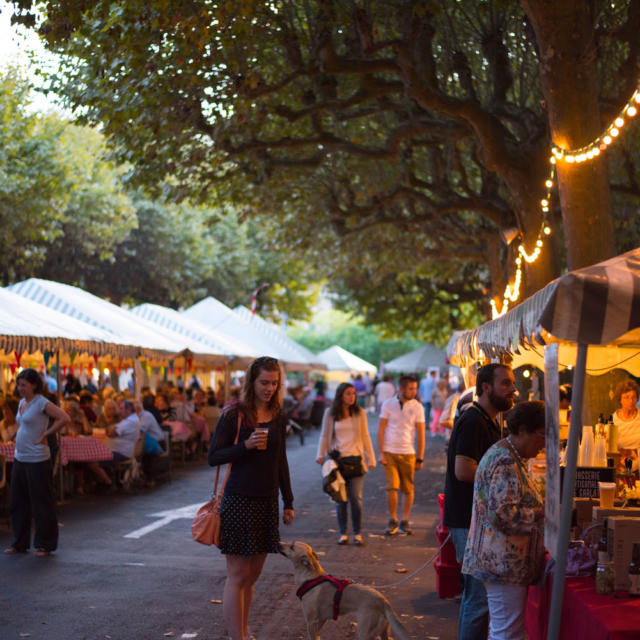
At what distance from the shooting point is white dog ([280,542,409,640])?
5.41 meters

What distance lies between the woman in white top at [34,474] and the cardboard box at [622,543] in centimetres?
649

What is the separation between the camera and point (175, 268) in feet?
132

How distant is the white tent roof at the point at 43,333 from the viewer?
12.4 metres

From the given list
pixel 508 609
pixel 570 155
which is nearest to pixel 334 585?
pixel 508 609

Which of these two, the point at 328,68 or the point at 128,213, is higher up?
the point at 128,213

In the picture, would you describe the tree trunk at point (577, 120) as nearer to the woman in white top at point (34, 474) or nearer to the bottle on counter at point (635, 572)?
the bottle on counter at point (635, 572)

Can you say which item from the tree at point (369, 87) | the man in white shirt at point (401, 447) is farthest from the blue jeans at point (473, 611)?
the man in white shirt at point (401, 447)

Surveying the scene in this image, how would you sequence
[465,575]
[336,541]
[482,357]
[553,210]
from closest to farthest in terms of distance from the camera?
1. [465,575]
2. [482,357]
3. [336,541]
4. [553,210]

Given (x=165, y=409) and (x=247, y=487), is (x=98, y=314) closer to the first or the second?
(x=165, y=409)

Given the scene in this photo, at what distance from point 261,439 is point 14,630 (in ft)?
8.50

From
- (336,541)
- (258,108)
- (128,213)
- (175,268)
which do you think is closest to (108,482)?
(336,541)

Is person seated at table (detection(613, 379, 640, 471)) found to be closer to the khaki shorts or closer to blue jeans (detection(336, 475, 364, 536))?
the khaki shorts

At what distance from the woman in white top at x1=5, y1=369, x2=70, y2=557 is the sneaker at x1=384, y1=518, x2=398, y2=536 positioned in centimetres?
396

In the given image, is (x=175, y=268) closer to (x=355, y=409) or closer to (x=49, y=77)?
(x=49, y=77)
